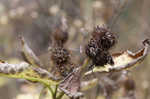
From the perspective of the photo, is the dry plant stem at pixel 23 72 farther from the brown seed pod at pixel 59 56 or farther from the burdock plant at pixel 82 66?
the brown seed pod at pixel 59 56

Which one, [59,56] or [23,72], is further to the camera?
[59,56]

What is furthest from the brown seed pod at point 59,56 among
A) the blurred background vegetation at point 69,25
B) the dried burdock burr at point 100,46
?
the blurred background vegetation at point 69,25

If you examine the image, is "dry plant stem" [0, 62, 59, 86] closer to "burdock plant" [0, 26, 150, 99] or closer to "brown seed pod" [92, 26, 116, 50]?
"burdock plant" [0, 26, 150, 99]

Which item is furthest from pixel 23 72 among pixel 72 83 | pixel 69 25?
pixel 69 25

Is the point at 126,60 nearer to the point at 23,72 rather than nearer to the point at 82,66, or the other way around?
the point at 82,66

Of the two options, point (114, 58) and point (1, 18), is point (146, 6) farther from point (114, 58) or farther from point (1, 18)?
point (114, 58)

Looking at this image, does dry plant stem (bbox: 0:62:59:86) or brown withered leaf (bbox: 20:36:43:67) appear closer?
dry plant stem (bbox: 0:62:59:86)

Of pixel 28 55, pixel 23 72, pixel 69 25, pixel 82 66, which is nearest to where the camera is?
pixel 23 72

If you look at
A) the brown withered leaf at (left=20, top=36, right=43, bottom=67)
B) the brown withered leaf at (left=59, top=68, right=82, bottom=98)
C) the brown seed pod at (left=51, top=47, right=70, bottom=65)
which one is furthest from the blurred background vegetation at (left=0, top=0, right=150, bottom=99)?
the brown withered leaf at (left=59, top=68, right=82, bottom=98)
